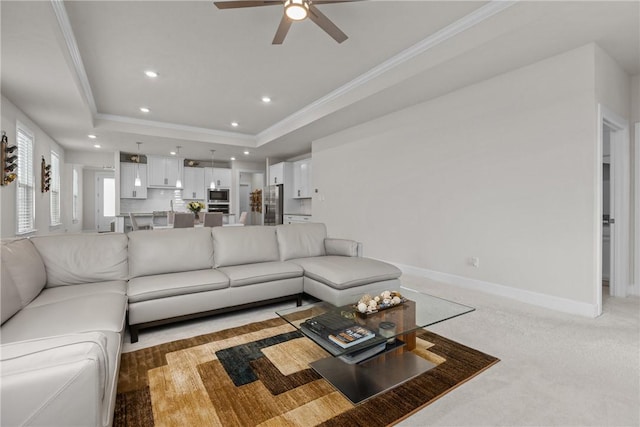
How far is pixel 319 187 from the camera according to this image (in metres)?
6.76

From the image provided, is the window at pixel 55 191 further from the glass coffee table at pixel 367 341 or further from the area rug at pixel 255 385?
the glass coffee table at pixel 367 341

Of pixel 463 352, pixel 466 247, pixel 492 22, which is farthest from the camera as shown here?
pixel 466 247

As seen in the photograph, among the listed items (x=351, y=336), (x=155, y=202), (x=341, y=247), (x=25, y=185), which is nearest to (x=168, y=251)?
(x=341, y=247)

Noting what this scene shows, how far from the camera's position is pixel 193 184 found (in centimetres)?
911

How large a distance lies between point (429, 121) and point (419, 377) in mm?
3533

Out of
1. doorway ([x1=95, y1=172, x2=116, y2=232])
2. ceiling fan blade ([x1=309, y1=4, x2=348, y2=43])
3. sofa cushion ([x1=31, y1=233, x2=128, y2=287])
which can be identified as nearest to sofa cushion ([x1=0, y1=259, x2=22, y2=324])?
sofa cushion ([x1=31, y1=233, x2=128, y2=287])

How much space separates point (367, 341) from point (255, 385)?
2.38 ft

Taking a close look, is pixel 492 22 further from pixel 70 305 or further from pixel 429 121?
pixel 70 305

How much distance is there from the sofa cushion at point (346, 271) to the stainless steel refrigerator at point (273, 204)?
503 centimetres

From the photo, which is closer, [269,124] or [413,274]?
[413,274]

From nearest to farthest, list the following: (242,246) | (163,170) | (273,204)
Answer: (242,246)
(273,204)
(163,170)

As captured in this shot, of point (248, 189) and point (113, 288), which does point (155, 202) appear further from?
point (113, 288)

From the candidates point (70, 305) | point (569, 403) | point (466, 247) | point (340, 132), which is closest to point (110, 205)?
point (340, 132)

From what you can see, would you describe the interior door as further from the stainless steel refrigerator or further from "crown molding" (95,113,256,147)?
"crown molding" (95,113,256,147)
